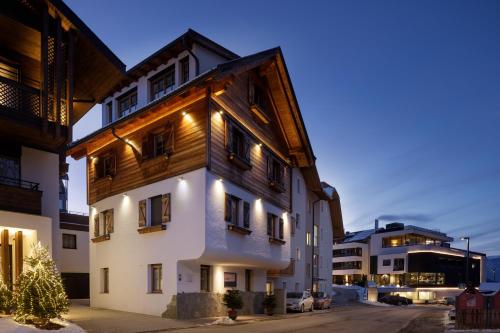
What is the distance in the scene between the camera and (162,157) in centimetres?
2345

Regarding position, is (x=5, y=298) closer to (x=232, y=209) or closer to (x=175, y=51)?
(x=232, y=209)

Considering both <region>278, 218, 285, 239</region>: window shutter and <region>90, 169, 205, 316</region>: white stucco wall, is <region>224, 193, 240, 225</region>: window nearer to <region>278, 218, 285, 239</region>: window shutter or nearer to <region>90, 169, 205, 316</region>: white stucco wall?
<region>90, 169, 205, 316</region>: white stucco wall

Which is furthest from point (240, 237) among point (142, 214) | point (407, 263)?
point (407, 263)

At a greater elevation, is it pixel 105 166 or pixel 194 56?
pixel 194 56

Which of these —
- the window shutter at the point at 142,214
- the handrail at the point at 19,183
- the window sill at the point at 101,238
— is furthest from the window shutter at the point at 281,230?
the handrail at the point at 19,183

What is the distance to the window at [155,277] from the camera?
23109mm

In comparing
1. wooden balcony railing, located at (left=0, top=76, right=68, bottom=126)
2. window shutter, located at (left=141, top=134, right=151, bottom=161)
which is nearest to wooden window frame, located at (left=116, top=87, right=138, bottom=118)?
window shutter, located at (left=141, top=134, right=151, bottom=161)

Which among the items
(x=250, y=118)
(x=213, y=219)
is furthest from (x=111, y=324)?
(x=250, y=118)

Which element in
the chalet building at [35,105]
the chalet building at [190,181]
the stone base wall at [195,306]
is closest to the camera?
the chalet building at [35,105]

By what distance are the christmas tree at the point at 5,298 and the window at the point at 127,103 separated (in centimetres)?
1518

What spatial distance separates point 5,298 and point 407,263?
7382 centimetres

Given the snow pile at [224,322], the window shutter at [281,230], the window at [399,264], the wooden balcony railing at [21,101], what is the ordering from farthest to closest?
1. the window at [399,264]
2. the window shutter at [281,230]
3. the snow pile at [224,322]
4. the wooden balcony railing at [21,101]

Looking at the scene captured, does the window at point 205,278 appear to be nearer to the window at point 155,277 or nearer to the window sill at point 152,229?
the window at point 155,277

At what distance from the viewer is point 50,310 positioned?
1415 cm
